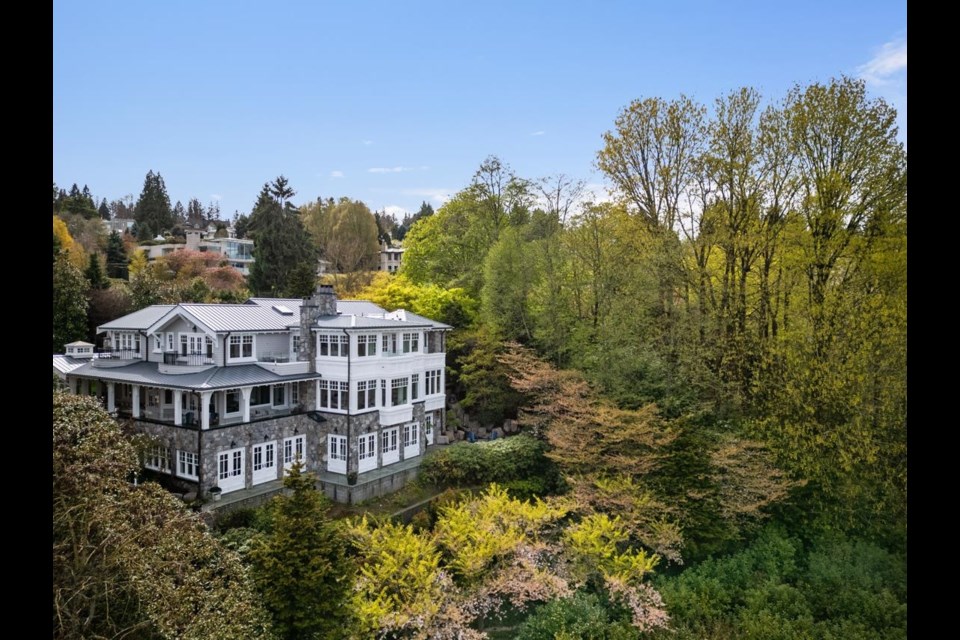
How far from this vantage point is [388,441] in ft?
50.2

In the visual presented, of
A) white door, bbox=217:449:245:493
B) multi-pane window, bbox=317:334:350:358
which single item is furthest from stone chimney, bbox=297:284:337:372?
white door, bbox=217:449:245:493

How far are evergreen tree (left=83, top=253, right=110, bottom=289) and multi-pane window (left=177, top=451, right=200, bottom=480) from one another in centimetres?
889

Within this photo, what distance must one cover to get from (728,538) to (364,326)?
9942 millimetres

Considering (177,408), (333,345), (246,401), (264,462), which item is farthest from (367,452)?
(177,408)

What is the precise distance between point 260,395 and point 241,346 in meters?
1.45

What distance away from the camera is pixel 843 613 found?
27.3 ft

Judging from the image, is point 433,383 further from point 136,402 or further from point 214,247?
point 214,247

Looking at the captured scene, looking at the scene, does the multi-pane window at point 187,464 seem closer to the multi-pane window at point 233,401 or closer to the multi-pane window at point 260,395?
the multi-pane window at point 233,401

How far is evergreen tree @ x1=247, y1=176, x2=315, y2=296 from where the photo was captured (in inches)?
1108

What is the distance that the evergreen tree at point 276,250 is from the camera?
2814 cm

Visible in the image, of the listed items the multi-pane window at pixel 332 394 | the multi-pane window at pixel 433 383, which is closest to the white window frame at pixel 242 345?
the multi-pane window at pixel 332 394

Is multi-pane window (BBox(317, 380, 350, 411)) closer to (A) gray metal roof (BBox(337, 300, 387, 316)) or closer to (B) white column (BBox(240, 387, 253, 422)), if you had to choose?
(B) white column (BBox(240, 387, 253, 422))
